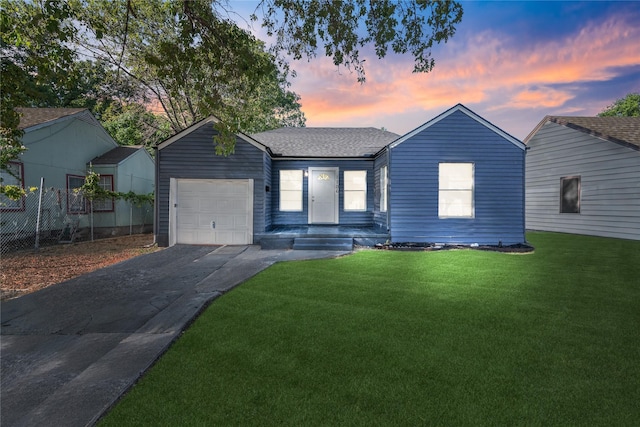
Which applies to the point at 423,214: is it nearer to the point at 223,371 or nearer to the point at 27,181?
the point at 223,371

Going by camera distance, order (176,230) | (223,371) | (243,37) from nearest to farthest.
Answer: (223,371) → (243,37) → (176,230)

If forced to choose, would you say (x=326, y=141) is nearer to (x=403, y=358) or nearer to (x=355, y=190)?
(x=355, y=190)

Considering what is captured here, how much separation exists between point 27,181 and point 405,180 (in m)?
13.4

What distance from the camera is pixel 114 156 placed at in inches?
623

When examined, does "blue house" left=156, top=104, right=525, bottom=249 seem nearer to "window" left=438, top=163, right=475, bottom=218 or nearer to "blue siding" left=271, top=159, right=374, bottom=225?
"window" left=438, top=163, right=475, bottom=218

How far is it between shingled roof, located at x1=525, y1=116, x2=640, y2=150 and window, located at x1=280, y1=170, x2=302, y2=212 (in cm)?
1226

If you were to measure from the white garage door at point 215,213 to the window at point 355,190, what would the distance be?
433cm

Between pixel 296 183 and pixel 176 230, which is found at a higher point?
pixel 296 183

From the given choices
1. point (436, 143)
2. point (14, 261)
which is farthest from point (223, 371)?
point (436, 143)

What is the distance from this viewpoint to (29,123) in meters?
11.8

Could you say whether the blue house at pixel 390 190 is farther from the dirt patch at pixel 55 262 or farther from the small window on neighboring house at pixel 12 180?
the small window on neighboring house at pixel 12 180

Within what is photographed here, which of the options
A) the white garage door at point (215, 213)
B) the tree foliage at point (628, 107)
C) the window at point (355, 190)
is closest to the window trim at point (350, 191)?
the window at point (355, 190)

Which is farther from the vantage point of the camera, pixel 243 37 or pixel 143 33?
pixel 143 33

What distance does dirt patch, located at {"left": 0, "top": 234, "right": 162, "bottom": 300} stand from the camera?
648 cm
